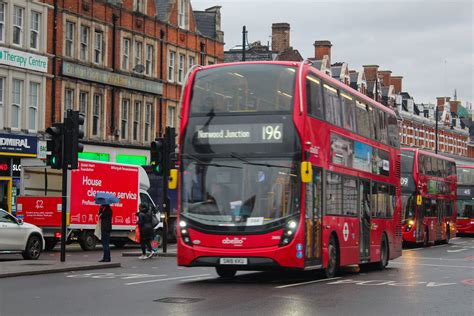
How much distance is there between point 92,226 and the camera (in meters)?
32.1

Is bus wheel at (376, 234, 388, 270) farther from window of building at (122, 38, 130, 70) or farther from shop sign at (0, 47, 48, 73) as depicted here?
window of building at (122, 38, 130, 70)

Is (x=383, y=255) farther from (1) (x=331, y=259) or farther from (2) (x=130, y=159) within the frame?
(2) (x=130, y=159)

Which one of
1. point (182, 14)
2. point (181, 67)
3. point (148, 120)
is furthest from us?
point (182, 14)

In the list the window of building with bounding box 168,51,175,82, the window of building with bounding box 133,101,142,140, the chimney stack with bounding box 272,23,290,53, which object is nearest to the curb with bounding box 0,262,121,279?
the window of building with bounding box 133,101,142,140

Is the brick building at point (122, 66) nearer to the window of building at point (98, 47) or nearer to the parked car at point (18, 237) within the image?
the window of building at point (98, 47)

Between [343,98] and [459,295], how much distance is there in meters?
6.14

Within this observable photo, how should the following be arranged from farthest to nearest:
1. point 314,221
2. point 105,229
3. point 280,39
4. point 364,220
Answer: point 280,39 < point 105,229 < point 364,220 < point 314,221

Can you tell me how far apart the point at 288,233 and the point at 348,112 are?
15.6 feet

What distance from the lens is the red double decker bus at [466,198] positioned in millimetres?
53219

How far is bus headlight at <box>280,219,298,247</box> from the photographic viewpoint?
1727 centimetres

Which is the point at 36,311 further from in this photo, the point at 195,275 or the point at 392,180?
the point at 392,180

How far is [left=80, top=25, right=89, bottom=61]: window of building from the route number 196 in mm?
28719

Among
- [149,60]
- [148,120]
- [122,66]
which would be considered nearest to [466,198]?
→ [148,120]

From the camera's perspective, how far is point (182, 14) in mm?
54188
